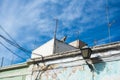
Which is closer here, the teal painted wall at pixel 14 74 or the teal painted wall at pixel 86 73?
the teal painted wall at pixel 86 73

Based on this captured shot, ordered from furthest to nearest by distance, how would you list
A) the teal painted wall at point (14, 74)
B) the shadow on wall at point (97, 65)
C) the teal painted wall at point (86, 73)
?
the teal painted wall at point (14, 74), the shadow on wall at point (97, 65), the teal painted wall at point (86, 73)

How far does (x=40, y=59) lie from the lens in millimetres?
11180

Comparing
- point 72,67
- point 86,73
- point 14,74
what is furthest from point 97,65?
point 14,74

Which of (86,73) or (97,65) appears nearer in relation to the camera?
(97,65)

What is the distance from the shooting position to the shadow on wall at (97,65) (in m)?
9.29

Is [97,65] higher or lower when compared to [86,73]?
higher

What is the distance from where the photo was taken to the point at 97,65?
31.0ft

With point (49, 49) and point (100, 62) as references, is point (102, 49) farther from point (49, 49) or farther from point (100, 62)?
point (49, 49)

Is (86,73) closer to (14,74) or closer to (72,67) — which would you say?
(72,67)

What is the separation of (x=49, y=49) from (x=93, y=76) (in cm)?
387

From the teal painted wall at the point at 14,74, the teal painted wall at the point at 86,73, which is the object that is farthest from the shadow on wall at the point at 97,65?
the teal painted wall at the point at 14,74

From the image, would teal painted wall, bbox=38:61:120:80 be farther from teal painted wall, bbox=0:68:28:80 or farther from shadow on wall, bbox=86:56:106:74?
teal painted wall, bbox=0:68:28:80

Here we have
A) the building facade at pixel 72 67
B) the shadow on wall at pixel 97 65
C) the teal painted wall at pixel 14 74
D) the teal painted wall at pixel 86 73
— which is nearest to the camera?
the teal painted wall at pixel 86 73

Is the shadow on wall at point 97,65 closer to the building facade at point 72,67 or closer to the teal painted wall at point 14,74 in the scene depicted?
the building facade at point 72,67
